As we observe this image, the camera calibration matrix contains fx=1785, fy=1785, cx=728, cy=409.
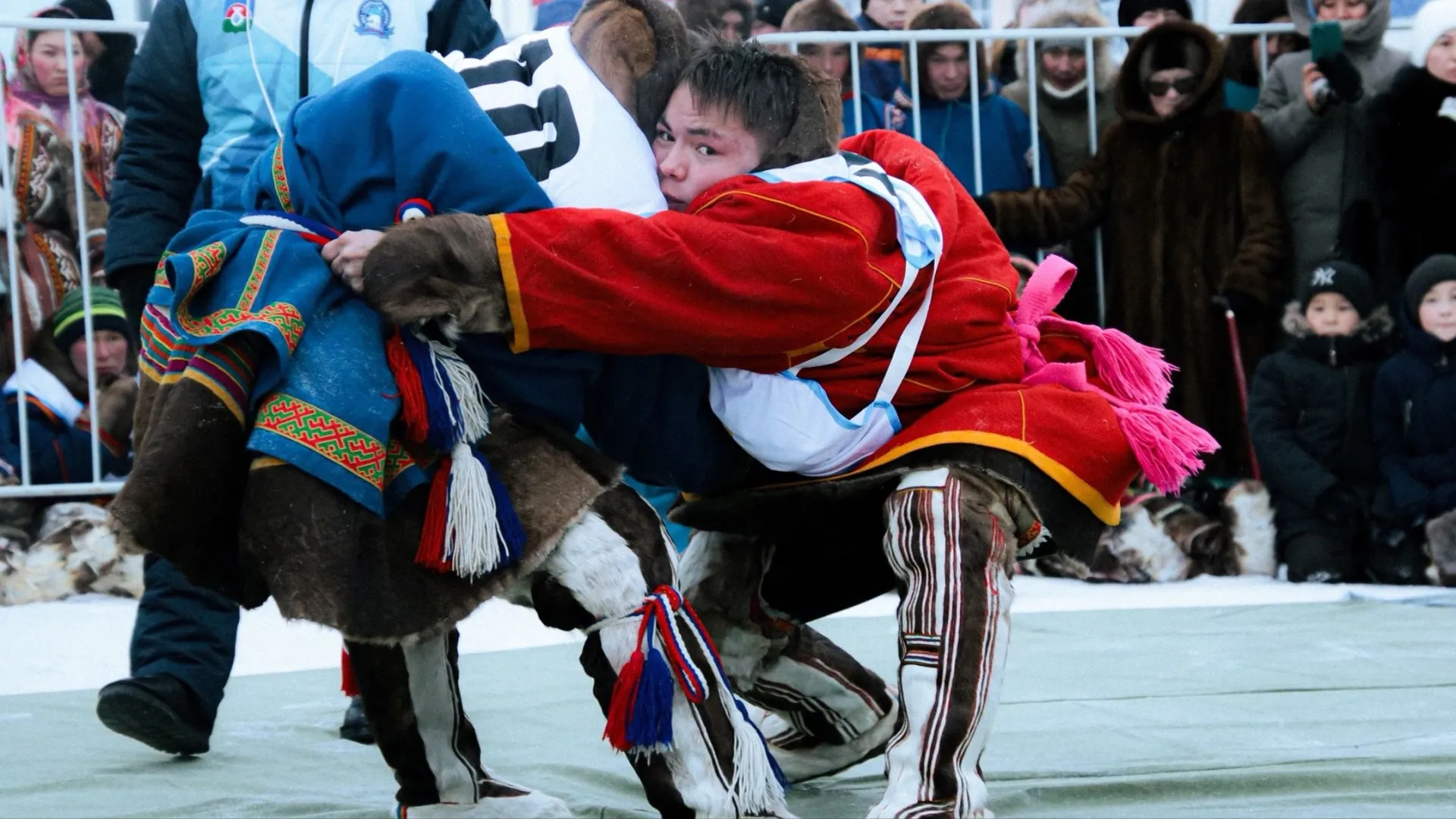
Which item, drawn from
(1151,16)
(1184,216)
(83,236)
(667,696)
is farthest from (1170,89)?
(667,696)

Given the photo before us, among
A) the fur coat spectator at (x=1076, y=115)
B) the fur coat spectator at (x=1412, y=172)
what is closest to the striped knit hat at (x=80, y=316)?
the fur coat spectator at (x=1076, y=115)

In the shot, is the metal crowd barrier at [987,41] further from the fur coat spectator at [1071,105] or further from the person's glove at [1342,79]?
the person's glove at [1342,79]

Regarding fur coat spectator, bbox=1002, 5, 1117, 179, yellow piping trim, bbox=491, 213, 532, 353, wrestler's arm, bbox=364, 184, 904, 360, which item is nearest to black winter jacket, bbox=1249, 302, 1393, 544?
fur coat spectator, bbox=1002, 5, 1117, 179

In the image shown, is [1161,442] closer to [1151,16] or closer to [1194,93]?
[1194,93]

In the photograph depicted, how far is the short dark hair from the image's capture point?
7.60 feet

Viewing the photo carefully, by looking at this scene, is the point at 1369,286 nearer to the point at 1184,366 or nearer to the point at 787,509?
the point at 1184,366

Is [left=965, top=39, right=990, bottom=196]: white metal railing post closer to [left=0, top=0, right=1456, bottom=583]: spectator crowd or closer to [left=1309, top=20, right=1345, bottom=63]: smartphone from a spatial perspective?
[left=0, top=0, right=1456, bottom=583]: spectator crowd

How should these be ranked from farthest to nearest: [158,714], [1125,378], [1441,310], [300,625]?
[1441,310] → [300,625] → [158,714] → [1125,378]

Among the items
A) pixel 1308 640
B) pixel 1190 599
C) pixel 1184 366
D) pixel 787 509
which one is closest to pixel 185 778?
pixel 787 509

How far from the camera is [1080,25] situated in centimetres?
566

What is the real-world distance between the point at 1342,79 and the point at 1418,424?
3.43ft

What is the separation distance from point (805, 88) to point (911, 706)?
83 centimetres

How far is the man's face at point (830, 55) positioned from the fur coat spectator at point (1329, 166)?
1.26 metres

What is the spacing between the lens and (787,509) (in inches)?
97.6
